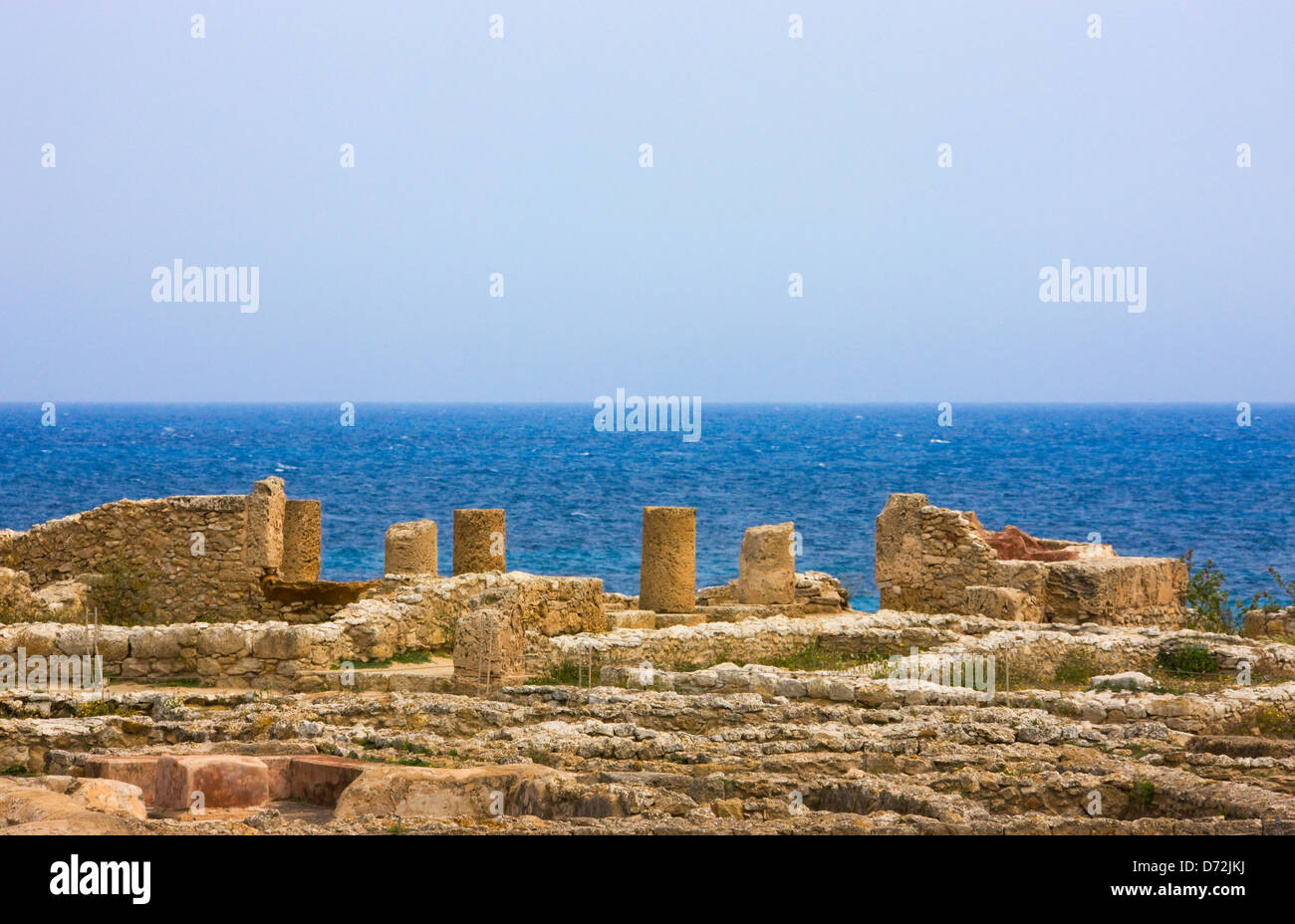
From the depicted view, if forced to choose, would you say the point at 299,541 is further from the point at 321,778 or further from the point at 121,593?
the point at 321,778

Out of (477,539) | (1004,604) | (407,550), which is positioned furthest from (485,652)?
(1004,604)

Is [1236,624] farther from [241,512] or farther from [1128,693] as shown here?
[241,512]

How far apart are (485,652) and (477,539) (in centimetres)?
534

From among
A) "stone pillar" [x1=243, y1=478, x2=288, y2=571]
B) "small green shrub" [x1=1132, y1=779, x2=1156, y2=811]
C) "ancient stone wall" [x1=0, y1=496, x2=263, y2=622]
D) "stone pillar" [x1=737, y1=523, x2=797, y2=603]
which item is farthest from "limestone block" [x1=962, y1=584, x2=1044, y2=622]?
"ancient stone wall" [x1=0, y1=496, x2=263, y2=622]

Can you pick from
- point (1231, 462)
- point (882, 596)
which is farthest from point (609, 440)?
point (882, 596)

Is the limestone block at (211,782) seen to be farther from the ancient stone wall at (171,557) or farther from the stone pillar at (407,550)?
the stone pillar at (407,550)

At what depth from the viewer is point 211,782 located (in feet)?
28.8

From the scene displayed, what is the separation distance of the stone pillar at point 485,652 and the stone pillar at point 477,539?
16.5 ft

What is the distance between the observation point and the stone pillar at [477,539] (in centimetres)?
1850

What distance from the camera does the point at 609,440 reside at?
4619 inches

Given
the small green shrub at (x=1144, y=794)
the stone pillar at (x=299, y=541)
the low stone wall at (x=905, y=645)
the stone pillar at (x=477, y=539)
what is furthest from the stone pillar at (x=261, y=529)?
the small green shrub at (x=1144, y=794)
